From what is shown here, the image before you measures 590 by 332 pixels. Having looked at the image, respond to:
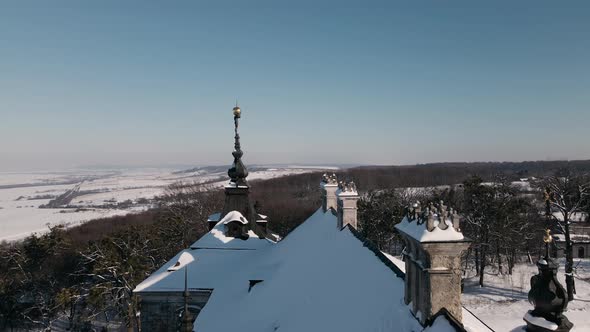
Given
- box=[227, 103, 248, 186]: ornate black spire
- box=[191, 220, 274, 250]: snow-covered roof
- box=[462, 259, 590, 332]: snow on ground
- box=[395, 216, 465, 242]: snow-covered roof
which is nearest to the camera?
box=[395, 216, 465, 242]: snow-covered roof

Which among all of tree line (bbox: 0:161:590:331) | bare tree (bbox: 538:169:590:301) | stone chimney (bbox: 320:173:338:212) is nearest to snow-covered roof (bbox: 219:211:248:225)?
stone chimney (bbox: 320:173:338:212)

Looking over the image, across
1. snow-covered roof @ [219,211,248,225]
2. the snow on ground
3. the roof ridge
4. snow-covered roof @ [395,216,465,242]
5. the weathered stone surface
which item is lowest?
the snow on ground

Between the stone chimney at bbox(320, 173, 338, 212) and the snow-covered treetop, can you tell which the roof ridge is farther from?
the stone chimney at bbox(320, 173, 338, 212)

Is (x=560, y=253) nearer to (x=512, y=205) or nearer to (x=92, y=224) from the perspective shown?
(x=512, y=205)

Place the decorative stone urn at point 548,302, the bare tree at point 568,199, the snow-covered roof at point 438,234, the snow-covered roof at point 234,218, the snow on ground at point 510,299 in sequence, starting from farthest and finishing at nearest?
the bare tree at point 568,199 → the snow on ground at point 510,299 → the snow-covered roof at point 234,218 → the snow-covered roof at point 438,234 → the decorative stone urn at point 548,302

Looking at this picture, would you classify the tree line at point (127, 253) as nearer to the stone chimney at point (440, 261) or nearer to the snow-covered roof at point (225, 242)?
the snow-covered roof at point (225, 242)

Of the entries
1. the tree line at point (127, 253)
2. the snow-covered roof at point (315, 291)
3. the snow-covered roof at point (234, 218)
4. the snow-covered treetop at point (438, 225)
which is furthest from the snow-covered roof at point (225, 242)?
the snow-covered treetop at point (438, 225)

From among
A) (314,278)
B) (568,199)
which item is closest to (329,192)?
(314,278)
